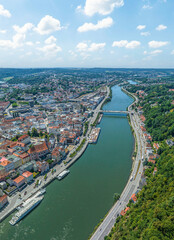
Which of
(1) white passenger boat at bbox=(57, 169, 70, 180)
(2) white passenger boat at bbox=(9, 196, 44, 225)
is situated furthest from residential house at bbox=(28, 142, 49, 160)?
(2) white passenger boat at bbox=(9, 196, 44, 225)

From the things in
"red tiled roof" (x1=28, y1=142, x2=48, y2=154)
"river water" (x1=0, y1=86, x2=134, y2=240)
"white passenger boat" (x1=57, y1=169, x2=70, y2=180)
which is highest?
"red tiled roof" (x1=28, y1=142, x2=48, y2=154)

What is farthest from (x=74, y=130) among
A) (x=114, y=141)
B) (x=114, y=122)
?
(x=114, y=122)

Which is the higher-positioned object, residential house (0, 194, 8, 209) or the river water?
residential house (0, 194, 8, 209)

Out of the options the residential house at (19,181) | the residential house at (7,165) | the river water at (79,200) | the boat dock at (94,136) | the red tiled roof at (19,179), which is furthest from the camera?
the boat dock at (94,136)

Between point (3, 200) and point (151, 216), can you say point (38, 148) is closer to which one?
point (3, 200)

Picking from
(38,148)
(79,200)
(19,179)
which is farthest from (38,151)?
(79,200)

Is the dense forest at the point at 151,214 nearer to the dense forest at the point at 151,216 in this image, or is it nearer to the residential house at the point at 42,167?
the dense forest at the point at 151,216

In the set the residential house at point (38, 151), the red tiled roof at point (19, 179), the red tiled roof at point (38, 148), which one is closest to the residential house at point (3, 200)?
the red tiled roof at point (19, 179)

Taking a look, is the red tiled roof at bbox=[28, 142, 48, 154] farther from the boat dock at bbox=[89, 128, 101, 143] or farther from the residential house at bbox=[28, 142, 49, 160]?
the boat dock at bbox=[89, 128, 101, 143]

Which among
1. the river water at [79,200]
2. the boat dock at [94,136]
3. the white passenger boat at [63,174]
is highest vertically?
the boat dock at [94,136]

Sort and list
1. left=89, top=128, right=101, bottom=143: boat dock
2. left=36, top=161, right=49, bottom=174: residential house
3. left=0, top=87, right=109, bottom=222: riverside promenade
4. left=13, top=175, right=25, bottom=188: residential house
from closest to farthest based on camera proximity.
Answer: left=0, top=87, right=109, bottom=222: riverside promenade < left=13, top=175, right=25, bottom=188: residential house < left=36, top=161, right=49, bottom=174: residential house < left=89, top=128, right=101, bottom=143: boat dock
